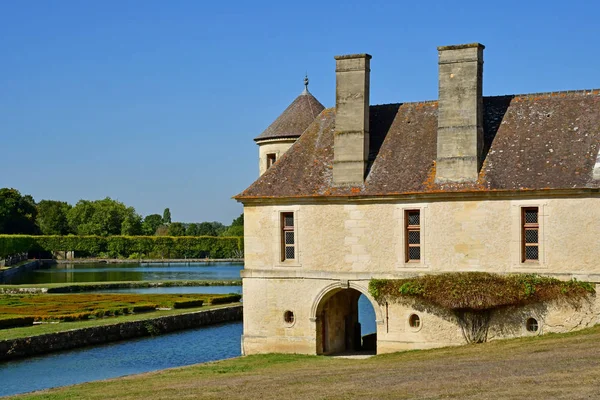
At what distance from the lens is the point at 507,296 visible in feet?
80.1

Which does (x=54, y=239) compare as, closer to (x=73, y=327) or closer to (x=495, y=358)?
(x=73, y=327)

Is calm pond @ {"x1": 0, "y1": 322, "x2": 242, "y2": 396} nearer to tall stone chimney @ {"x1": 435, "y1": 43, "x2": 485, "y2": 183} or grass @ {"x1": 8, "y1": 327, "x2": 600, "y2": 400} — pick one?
grass @ {"x1": 8, "y1": 327, "x2": 600, "y2": 400}

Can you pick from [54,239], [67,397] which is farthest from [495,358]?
[54,239]

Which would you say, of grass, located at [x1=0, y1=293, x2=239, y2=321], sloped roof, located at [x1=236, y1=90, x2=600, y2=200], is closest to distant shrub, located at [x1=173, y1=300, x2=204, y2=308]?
grass, located at [x1=0, y1=293, x2=239, y2=321]

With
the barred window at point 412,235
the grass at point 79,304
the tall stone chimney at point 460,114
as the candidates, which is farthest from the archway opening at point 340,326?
the grass at point 79,304

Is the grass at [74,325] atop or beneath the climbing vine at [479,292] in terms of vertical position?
beneath

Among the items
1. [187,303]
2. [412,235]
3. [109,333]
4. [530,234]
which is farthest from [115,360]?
[187,303]

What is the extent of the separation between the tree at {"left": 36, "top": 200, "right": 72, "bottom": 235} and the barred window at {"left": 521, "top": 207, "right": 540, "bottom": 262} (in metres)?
130

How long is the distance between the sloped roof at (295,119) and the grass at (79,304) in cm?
1324

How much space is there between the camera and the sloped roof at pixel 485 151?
24828 millimetres

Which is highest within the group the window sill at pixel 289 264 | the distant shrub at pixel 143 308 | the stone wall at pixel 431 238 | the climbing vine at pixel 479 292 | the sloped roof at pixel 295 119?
the sloped roof at pixel 295 119

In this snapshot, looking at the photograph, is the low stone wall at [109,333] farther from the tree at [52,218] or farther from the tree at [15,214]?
the tree at [52,218]

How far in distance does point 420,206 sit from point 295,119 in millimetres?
7605

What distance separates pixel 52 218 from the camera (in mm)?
147750
